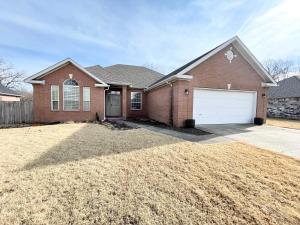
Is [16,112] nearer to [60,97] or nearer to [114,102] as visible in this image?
[60,97]

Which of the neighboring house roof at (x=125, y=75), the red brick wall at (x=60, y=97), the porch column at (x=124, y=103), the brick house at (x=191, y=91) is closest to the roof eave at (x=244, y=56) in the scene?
the brick house at (x=191, y=91)

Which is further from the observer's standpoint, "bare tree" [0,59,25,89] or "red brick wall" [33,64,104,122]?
"bare tree" [0,59,25,89]

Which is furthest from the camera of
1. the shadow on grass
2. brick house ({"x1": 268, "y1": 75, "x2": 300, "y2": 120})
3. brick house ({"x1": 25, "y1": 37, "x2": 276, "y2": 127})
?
brick house ({"x1": 268, "y1": 75, "x2": 300, "y2": 120})

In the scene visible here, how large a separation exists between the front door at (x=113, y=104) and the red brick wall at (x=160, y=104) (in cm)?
304

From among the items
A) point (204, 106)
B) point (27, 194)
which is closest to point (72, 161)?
point (27, 194)

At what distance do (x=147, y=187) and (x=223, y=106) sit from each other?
10.3 meters

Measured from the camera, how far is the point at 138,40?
56.1ft

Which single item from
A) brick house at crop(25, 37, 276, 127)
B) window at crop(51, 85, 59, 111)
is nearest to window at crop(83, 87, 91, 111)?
brick house at crop(25, 37, 276, 127)

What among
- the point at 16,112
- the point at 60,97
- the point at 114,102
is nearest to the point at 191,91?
the point at 114,102

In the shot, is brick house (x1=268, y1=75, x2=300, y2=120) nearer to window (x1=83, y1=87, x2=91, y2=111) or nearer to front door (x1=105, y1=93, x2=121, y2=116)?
front door (x1=105, y1=93, x2=121, y2=116)

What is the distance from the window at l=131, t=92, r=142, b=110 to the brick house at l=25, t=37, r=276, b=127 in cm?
227

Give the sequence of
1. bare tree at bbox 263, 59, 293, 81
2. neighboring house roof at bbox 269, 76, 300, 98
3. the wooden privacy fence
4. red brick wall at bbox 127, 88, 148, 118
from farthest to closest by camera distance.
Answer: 1. bare tree at bbox 263, 59, 293, 81
2. neighboring house roof at bbox 269, 76, 300, 98
3. red brick wall at bbox 127, 88, 148, 118
4. the wooden privacy fence

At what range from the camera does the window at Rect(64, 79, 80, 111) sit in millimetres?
13062

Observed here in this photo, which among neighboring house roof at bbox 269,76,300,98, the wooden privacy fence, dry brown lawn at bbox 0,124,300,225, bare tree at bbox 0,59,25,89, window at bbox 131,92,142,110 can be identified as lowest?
dry brown lawn at bbox 0,124,300,225
